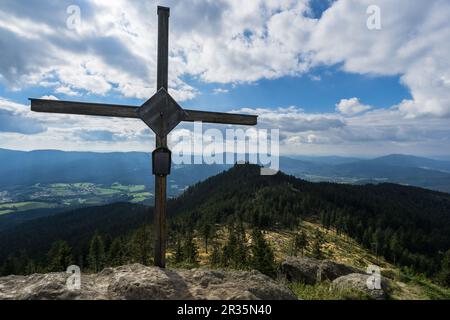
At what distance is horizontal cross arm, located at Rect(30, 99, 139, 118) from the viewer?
7265 millimetres

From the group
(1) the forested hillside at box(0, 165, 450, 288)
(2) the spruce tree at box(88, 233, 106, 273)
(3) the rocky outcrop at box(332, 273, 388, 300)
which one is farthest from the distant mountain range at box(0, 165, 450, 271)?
(3) the rocky outcrop at box(332, 273, 388, 300)

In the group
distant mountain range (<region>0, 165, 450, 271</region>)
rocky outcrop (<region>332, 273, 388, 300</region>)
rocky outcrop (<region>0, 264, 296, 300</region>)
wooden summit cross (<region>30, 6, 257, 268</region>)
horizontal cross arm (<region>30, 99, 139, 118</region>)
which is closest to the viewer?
rocky outcrop (<region>0, 264, 296, 300</region>)

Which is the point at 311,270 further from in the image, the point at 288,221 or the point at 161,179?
the point at 288,221

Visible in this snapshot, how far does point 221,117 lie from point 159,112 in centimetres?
206

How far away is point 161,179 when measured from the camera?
7754 millimetres

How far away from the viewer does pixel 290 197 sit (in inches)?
6944

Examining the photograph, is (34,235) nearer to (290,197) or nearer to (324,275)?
(290,197)

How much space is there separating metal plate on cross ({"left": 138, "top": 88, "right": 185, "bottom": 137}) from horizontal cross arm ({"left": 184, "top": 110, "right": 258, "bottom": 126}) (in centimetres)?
77

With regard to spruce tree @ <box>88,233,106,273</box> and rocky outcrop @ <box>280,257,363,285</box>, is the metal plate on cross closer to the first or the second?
rocky outcrop @ <box>280,257,363,285</box>

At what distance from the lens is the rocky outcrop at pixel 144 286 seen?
5.34m
